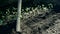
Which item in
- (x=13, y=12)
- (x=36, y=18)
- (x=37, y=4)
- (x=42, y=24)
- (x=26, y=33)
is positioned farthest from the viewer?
(x=37, y=4)

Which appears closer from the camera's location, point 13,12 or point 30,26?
point 30,26

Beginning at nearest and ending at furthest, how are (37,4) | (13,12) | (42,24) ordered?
1. (42,24)
2. (13,12)
3. (37,4)

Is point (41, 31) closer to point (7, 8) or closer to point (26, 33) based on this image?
point (26, 33)

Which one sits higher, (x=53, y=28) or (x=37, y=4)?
(x=37, y=4)

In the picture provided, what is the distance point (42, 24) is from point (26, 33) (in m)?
0.60

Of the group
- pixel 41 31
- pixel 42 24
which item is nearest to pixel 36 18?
pixel 42 24

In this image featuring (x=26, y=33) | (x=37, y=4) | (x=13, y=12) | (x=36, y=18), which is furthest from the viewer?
(x=37, y=4)

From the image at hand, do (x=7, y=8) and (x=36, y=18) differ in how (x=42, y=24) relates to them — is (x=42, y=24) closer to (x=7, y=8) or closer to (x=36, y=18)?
(x=36, y=18)

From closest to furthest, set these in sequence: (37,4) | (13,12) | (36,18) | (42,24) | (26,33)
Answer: (26,33) < (42,24) < (36,18) < (13,12) < (37,4)

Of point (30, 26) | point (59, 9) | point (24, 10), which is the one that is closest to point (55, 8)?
point (59, 9)

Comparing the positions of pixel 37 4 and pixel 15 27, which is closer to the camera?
pixel 15 27

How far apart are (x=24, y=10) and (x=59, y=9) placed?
1.21 m

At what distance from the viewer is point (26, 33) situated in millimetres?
4543

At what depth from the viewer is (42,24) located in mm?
4840
